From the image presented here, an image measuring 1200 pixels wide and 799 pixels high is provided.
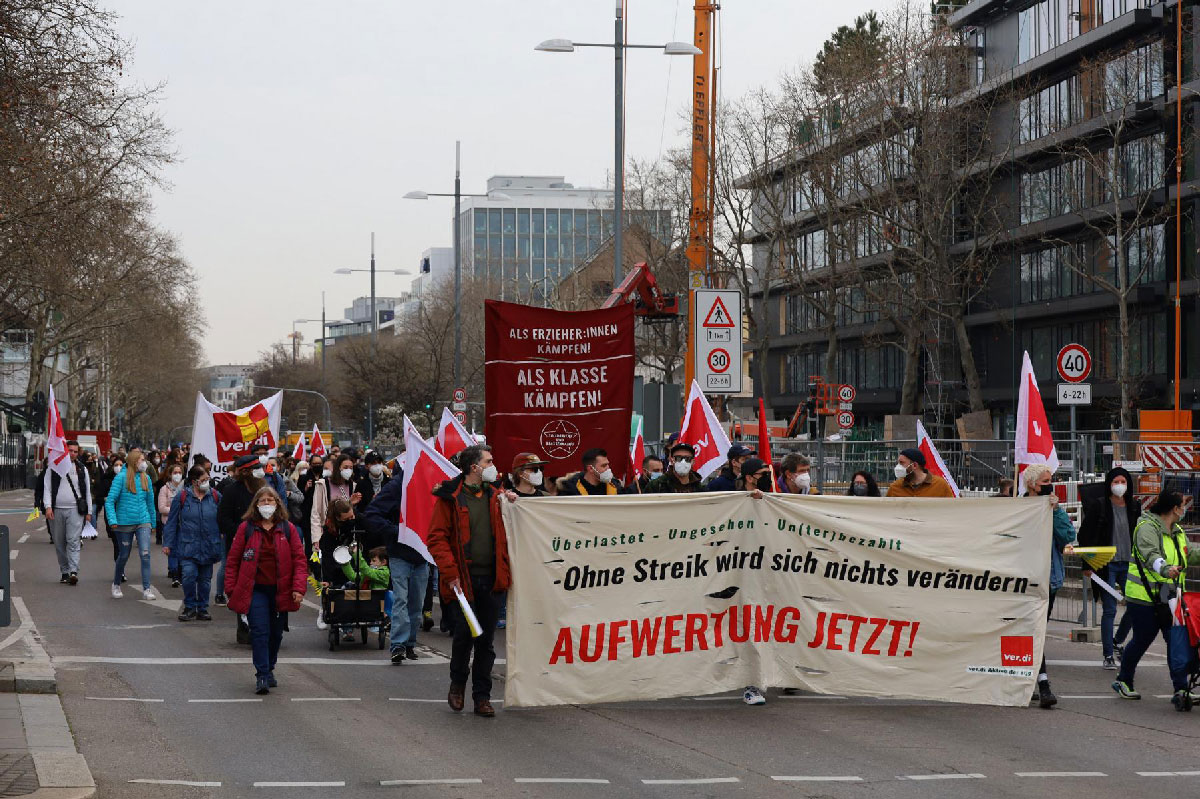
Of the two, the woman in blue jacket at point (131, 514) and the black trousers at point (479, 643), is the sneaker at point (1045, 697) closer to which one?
the black trousers at point (479, 643)

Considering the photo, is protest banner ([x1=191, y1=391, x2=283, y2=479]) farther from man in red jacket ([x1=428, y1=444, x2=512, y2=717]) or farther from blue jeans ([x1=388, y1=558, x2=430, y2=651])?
man in red jacket ([x1=428, y1=444, x2=512, y2=717])

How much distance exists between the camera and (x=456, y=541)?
1039 centimetres

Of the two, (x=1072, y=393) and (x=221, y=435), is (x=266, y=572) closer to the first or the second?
(x=221, y=435)

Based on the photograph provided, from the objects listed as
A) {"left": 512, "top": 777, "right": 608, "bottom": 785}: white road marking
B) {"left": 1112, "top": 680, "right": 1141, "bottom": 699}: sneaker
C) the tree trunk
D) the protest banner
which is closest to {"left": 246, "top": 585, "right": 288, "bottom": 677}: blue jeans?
{"left": 512, "top": 777, "right": 608, "bottom": 785}: white road marking

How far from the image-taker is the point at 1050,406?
192ft

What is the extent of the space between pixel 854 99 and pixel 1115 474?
113 feet

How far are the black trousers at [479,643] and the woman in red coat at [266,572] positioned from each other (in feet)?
5.08

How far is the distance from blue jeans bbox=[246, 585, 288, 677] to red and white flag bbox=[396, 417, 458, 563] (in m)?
1.17

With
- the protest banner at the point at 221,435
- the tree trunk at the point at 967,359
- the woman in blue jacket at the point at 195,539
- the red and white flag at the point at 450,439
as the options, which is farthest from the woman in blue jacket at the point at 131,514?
the tree trunk at the point at 967,359

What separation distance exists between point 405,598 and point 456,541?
10.1 feet

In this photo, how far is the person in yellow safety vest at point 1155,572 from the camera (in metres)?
11.3

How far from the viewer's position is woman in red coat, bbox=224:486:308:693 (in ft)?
37.7

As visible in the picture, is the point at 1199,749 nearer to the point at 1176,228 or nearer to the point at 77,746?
the point at 77,746

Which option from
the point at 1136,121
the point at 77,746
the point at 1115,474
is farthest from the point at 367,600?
the point at 1136,121
